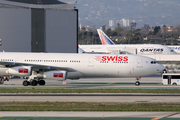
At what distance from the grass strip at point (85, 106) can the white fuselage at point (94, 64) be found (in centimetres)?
1716

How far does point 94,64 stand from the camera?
138 feet

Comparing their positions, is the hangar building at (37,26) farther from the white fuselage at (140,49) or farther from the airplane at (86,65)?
the airplane at (86,65)

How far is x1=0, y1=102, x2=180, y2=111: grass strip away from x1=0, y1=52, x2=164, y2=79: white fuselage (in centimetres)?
1716

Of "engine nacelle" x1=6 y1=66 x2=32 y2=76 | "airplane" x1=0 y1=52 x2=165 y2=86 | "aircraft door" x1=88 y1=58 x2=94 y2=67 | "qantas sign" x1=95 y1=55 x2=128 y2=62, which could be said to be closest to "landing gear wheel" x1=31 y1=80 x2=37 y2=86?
"airplane" x1=0 y1=52 x2=165 y2=86

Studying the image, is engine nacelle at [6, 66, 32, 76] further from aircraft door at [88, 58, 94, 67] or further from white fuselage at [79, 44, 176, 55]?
white fuselage at [79, 44, 176, 55]

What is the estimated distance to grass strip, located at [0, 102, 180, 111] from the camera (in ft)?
71.9

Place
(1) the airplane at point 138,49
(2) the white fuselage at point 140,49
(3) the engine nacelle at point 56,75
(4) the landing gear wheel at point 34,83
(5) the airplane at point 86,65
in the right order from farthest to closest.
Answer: (2) the white fuselage at point 140,49, (1) the airplane at point 138,49, (5) the airplane at point 86,65, (4) the landing gear wheel at point 34,83, (3) the engine nacelle at point 56,75

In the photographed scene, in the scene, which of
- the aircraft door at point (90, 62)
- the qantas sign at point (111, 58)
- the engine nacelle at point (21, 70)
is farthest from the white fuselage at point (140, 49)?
the engine nacelle at point (21, 70)

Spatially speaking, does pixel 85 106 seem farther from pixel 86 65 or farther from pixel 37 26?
pixel 37 26

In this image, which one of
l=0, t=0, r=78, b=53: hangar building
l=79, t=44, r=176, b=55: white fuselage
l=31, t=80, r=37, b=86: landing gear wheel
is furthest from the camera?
l=79, t=44, r=176, b=55: white fuselage

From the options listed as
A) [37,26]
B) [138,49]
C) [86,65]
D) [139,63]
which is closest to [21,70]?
[86,65]

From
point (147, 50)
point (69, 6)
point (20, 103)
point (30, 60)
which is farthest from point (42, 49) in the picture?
point (20, 103)

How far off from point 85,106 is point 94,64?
62.5 feet

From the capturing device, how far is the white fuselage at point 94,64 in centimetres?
4219
